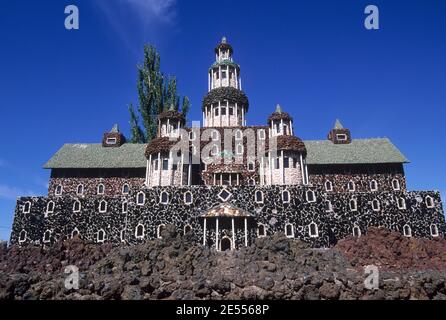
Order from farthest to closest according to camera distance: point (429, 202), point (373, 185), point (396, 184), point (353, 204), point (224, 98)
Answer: point (224, 98), point (373, 185), point (396, 184), point (429, 202), point (353, 204)

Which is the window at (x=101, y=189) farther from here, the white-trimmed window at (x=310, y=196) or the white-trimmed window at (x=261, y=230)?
the white-trimmed window at (x=310, y=196)

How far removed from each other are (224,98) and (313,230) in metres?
21.9

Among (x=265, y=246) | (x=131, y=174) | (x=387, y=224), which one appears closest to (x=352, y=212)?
(x=387, y=224)

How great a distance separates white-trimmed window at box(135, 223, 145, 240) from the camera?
1337 inches

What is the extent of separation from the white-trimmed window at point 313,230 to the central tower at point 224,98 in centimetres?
1747

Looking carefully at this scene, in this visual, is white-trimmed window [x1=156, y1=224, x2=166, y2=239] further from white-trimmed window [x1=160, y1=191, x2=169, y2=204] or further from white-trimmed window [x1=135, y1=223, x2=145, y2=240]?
white-trimmed window [x1=160, y1=191, x2=169, y2=204]

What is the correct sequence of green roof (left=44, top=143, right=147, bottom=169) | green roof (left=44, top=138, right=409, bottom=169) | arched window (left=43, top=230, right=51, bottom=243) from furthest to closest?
green roof (left=44, top=143, right=147, bottom=169), green roof (left=44, top=138, right=409, bottom=169), arched window (left=43, top=230, right=51, bottom=243)

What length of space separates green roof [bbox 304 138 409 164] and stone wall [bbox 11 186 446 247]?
920cm

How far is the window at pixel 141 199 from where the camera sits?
35.2 m

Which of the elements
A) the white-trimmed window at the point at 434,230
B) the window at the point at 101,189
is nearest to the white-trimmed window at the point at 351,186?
the white-trimmed window at the point at 434,230

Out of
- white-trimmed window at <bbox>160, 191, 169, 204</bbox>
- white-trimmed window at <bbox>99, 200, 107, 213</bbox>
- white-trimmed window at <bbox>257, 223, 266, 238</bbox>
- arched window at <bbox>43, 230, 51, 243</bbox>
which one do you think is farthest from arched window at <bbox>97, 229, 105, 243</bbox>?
white-trimmed window at <bbox>257, 223, 266, 238</bbox>

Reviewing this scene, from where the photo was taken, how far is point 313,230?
111 feet

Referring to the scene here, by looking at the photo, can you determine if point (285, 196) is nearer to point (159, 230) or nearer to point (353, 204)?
point (353, 204)

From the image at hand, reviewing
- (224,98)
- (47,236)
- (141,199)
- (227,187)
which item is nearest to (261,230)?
(227,187)
